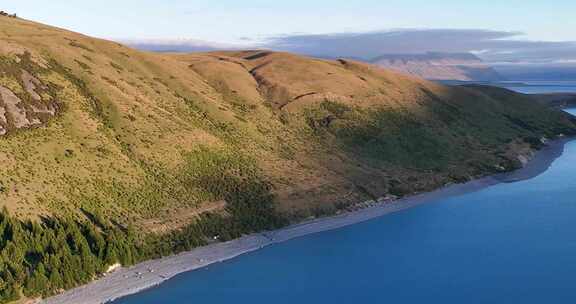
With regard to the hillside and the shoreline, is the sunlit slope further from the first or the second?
the shoreline

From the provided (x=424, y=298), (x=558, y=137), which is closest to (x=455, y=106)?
(x=558, y=137)

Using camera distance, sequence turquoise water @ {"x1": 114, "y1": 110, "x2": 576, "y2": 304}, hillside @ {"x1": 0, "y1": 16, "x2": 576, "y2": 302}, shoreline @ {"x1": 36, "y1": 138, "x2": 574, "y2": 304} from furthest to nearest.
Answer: hillside @ {"x1": 0, "y1": 16, "x2": 576, "y2": 302}
turquoise water @ {"x1": 114, "y1": 110, "x2": 576, "y2": 304}
shoreline @ {"x1": 36, "y1": 138, "x2": 574, "y2": 304}

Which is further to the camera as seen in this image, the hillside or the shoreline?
the hillside

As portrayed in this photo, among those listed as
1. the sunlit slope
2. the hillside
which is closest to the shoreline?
the hillside

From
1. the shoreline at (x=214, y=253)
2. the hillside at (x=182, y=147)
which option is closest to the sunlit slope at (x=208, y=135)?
the hillside at (x=182, y=147)

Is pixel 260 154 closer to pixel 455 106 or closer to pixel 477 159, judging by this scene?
pixel 477 159
